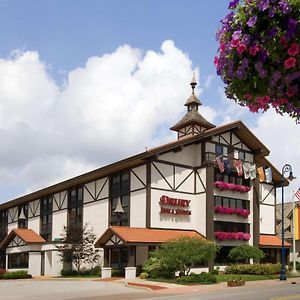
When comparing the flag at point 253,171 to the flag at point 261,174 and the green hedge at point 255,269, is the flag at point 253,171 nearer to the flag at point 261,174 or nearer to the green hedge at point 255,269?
the flag at point 261,174

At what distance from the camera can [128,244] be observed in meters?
37.2

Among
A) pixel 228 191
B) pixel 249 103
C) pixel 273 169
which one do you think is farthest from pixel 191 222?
pixel 249 103

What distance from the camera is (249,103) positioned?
6.06 m

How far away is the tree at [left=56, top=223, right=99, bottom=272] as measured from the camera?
44562mm

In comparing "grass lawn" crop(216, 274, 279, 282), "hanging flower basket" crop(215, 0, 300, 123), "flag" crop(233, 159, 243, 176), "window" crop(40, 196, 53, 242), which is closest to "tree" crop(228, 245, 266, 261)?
"grass lawn" crop(216, 274, 279, 282)

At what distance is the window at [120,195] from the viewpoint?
144 ft

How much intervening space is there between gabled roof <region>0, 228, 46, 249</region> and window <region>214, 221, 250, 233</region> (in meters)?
18.4

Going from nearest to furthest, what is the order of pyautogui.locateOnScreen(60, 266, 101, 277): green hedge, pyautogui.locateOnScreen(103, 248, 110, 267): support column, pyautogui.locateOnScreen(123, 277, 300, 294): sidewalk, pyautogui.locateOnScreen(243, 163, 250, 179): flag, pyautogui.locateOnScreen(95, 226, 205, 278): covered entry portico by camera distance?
pyautogui.locateOnScreen(123, 277, 300, 294): sidewalk < pyautogui.locateOnScreen(95, 226, 205, 278): covered entry portico < pyautogui.locateOnScreen(103, 248, 110, 267): support column < pyautogui.locateOnScreen(60, 266, 101, 277): green hedge < pyautogui.locateOnScreen(243, 163, 250, 179): flag

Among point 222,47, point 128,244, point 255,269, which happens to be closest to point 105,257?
point 128,244

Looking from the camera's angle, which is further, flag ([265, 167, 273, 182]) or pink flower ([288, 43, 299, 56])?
flag ([265, 167, 273, 182])

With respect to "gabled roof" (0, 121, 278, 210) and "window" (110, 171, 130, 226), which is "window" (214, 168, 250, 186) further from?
"window" (110, 171, 130, 226)

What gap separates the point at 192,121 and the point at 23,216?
78.0 feet

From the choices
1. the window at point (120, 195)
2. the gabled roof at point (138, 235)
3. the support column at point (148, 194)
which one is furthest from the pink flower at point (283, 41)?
the window at point (120, 195)

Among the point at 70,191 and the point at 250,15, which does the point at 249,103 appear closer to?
the point at 250,15
